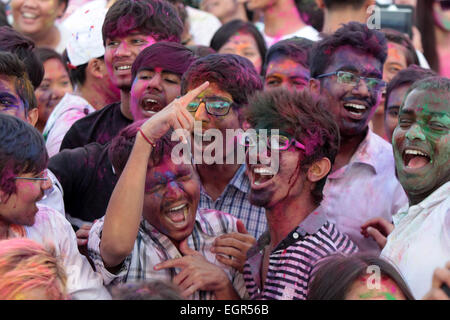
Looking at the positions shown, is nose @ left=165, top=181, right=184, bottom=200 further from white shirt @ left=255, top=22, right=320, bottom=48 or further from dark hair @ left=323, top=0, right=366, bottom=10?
white shirt @ left=255, top=22, right=320, bottom=48

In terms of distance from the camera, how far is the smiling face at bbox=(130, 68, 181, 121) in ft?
12.2

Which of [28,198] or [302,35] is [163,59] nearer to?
[28,198]

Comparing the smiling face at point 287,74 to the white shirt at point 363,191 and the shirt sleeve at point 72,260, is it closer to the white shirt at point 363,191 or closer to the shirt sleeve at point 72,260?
the white shirt at point 363,191

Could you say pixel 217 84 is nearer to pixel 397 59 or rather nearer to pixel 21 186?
pixel 21 186

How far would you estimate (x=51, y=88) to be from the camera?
5.03 meters

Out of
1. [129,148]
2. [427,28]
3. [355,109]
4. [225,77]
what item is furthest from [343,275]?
[427,28]

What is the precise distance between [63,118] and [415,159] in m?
2.09

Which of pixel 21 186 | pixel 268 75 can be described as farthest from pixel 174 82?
pixel 21 186

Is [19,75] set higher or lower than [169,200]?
higher

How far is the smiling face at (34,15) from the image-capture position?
5848 mm
